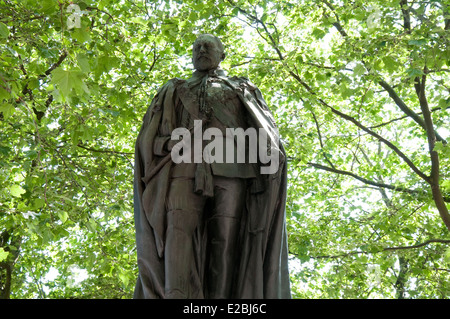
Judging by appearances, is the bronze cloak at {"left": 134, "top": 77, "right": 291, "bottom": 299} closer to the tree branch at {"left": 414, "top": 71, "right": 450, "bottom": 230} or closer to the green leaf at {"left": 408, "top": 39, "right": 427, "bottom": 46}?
the green leaf at {"left": 408, "top": 39, "right": 427, "bottom": 46}

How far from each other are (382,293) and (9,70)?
904cm

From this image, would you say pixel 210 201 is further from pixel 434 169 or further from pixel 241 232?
pixel 434 169

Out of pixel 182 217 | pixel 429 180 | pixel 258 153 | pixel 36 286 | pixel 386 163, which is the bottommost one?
pixel 182 217

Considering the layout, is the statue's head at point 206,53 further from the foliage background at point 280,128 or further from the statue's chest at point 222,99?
the foliage background at point 280,128

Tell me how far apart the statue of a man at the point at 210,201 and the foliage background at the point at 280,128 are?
A: 3.67 metres

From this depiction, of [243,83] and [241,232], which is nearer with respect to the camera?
[241,232]

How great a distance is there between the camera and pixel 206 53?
5637mm

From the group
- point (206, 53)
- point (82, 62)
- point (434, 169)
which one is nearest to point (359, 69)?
point (434, 169)

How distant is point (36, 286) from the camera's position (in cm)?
1547

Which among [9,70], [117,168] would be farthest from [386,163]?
[9,70]

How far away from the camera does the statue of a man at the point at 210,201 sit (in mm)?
4996

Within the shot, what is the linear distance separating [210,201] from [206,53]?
47.2 inches

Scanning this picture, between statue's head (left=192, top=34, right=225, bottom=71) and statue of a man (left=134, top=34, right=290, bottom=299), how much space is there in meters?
0.29

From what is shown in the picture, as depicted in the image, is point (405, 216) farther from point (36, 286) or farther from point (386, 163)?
point (36, 286)
